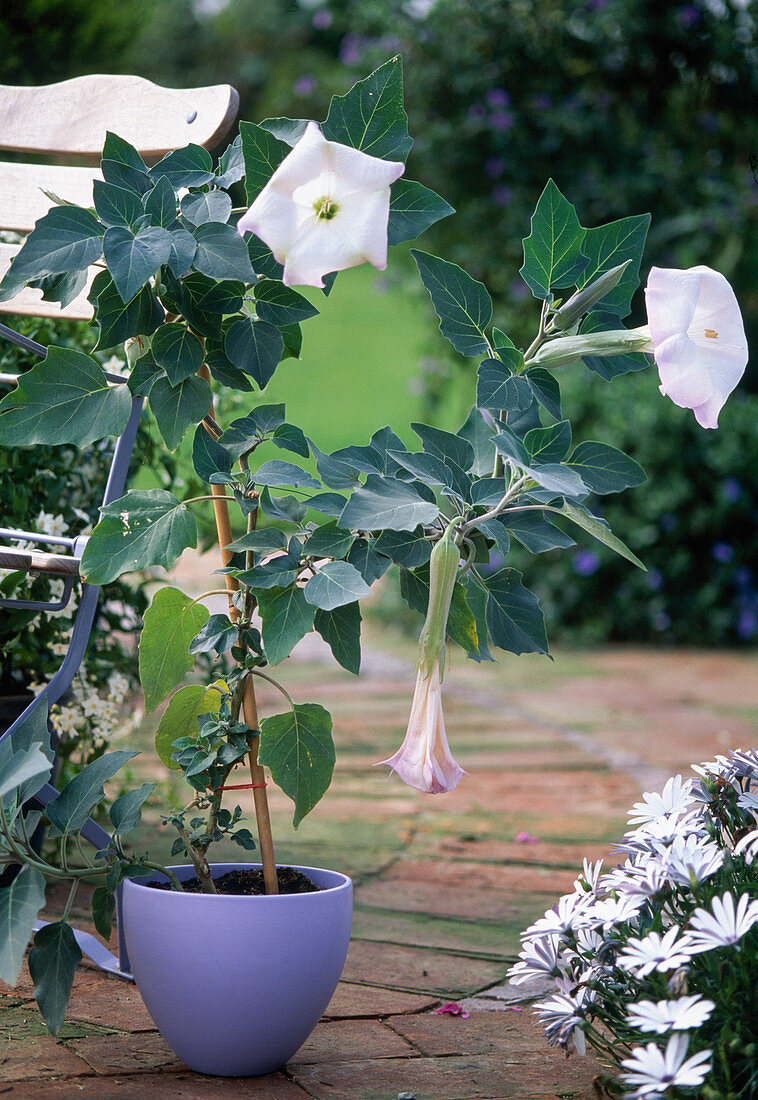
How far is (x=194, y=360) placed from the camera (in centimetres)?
106

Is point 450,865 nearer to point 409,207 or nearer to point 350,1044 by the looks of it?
point 350,1044

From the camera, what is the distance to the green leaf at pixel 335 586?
964 mm

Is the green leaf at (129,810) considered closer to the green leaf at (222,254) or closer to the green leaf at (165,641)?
the green leaf at (165,641)

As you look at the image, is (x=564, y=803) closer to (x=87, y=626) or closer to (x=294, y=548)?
(x=87, y=626)

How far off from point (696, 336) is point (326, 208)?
14.2 inches

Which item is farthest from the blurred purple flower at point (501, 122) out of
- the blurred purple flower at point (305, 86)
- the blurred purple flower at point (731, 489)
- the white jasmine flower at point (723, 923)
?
the white jasmine flower at point (723, 923)

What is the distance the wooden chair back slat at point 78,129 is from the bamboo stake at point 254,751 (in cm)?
37

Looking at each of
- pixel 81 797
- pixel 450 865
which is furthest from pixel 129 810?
pixel 450 865

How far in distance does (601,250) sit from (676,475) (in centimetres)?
355

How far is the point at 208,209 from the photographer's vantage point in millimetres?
1049

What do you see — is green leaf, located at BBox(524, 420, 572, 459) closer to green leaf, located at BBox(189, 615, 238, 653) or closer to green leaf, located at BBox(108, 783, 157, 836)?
green leaf, located at BBox(189, 615, 238, 653)

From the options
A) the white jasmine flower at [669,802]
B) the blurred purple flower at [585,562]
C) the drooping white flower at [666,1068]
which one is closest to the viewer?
the drooping white flower at [666,1068]

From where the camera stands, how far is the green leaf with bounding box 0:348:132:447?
106 cm

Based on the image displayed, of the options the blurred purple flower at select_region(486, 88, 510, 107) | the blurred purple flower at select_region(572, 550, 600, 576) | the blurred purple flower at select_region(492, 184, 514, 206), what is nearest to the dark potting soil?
the blurred purple flower at select_region(572, 550, 600, 576)
